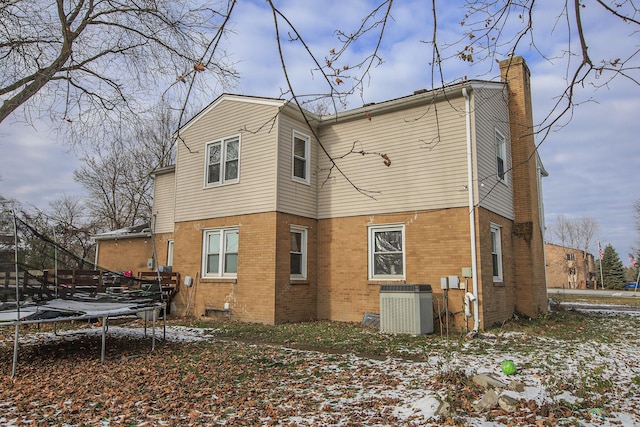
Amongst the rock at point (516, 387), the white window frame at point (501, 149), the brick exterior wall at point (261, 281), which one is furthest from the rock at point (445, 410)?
the white window frame at point (501, 149)

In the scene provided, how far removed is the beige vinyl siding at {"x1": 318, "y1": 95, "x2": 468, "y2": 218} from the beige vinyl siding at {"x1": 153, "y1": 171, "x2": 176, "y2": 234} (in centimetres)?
705

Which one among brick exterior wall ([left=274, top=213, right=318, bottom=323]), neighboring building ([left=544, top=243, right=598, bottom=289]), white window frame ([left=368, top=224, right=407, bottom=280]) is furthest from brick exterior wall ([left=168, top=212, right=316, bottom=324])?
neighboring building ([left=544, top=243, right=598, bottom=289])

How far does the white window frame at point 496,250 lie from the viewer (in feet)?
37.6

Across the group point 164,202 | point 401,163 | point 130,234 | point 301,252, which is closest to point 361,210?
point 401,163

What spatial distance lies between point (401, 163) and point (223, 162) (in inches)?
214

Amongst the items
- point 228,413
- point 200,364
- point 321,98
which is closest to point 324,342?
point 200,364

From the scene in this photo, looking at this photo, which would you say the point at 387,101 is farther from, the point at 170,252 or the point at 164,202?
the point at 164,202

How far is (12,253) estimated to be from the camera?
6.99m

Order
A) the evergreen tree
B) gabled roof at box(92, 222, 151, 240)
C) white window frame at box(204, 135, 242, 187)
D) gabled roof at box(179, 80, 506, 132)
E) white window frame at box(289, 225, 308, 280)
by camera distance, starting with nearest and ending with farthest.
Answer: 1. gabled roof at box(179, 80, 506, 132)
2. white window frame at box(289, 225, 308, 280)
3. white window frame at box(204, 135, 242, 187)
4. gabled roof at box(92, 222, 151, 240)
5. the evergreen tree

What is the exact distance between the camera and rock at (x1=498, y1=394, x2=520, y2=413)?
447 cm

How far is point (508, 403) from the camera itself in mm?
4516

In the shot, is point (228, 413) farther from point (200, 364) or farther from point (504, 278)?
point (504, 278)

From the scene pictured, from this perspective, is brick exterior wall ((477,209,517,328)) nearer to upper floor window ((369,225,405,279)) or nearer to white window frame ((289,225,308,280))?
upper floor window ((369,225,405,279))

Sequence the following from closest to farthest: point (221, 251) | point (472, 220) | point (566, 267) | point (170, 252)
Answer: point (472, 220) → point (221, 251) → point (170, 252) → point (566, 267)
